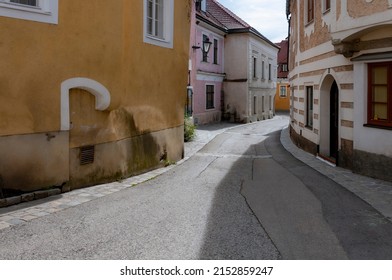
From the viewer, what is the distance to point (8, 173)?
282 inches

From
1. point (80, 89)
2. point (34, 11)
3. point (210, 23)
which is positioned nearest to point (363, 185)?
point (80, 89)

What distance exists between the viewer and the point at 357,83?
34.1 feet

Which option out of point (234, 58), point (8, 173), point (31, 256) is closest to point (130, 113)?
point (8, 173)

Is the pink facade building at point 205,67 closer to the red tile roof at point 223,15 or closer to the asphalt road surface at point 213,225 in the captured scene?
the red tile roof at point 223,15

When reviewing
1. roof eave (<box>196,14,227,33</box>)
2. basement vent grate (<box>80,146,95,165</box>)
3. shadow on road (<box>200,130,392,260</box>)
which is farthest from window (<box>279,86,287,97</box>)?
basement vent grate (<box>80,146,95,165</box>)

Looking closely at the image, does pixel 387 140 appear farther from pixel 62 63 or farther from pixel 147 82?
pixel 62 63

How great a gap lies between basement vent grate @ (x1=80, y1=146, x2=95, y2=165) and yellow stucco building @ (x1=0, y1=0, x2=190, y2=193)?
2cm

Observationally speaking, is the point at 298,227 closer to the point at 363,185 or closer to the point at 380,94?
the point at 363,185

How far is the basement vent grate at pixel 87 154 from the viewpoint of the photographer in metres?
8.53

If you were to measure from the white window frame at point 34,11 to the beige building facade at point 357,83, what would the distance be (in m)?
6.59

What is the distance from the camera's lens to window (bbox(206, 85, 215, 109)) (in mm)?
28828

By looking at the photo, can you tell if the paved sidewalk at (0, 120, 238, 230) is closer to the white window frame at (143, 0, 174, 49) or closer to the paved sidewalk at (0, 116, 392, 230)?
the paved sidewalk at (0, 116, 392, 230)

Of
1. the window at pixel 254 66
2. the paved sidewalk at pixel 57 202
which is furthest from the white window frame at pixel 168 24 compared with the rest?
the window at pixel 254 66

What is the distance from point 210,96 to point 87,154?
835 inches
